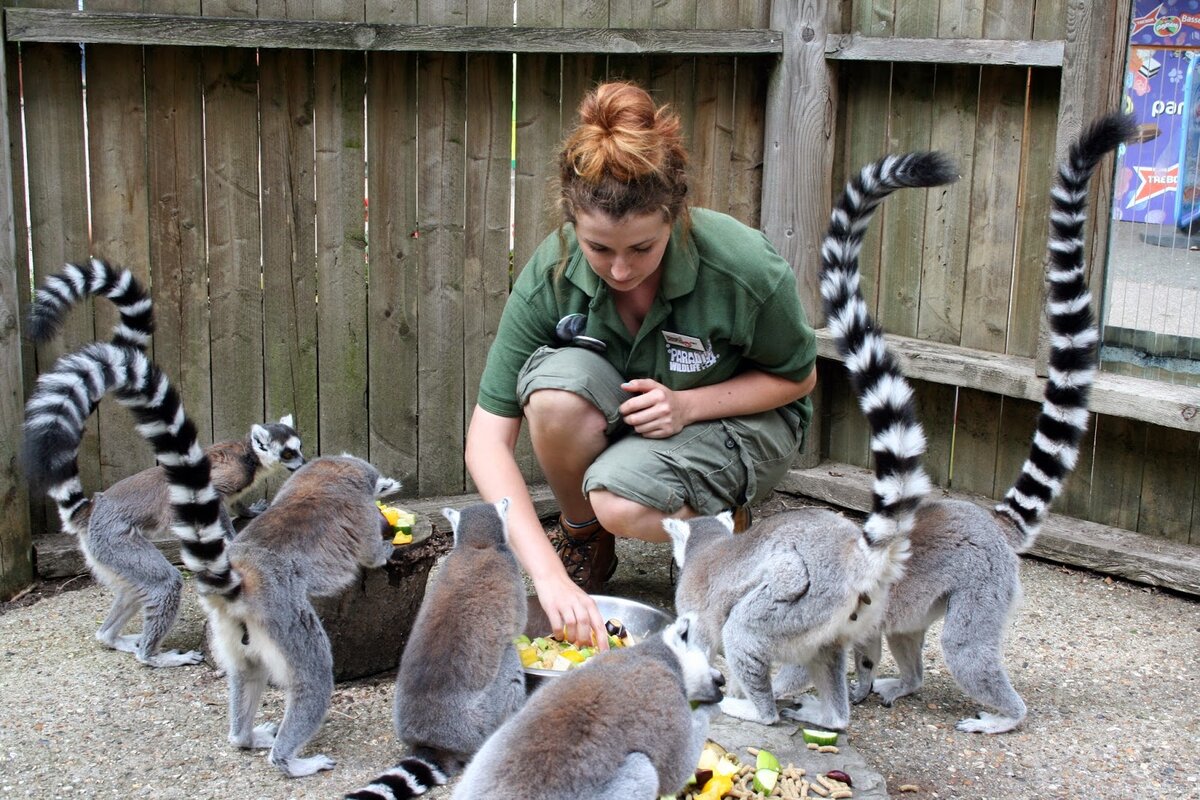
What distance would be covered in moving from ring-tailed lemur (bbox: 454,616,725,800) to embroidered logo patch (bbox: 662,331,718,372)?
1213mm

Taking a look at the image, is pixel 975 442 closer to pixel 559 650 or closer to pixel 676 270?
pixel 676 270

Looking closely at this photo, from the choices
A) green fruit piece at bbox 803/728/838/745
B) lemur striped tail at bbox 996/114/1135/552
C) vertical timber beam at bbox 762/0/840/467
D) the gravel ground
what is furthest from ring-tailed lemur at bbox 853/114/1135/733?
vertical timber beam at bbox 762/0/840/467

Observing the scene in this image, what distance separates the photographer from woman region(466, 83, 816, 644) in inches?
153

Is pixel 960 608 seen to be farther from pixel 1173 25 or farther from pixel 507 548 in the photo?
pixel 1173 25

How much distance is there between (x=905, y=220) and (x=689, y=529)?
2503mm

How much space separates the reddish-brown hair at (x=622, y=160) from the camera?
337 cm

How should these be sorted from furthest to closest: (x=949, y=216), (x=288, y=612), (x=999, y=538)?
(x=949, y=216) < (x=999, y=538) < (x=288, y=612)

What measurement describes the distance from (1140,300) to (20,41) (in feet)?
14.0

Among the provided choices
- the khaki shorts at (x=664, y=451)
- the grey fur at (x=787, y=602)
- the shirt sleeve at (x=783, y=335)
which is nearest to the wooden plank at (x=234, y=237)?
the khaki shorts at (x=664, y=451)

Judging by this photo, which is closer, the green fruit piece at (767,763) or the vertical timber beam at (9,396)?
the green fruit piece at (767,763)

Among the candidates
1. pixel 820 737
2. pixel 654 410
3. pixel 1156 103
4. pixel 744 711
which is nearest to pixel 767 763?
pixel 820 737

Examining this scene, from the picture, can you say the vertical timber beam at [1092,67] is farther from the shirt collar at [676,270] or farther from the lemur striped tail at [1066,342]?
the shirt collar at [676,270]

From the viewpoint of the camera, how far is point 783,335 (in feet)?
13.2

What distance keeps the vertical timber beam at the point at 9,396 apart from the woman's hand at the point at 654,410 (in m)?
2.20
